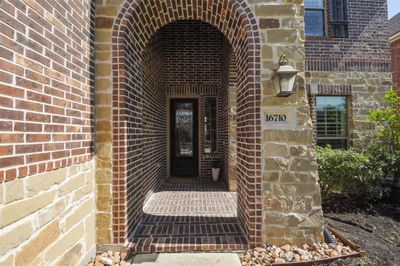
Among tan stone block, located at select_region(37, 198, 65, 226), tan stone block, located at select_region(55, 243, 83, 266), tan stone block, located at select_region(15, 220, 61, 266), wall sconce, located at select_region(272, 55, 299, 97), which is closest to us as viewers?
tan stone block, located at select_region(15, 220, 61, 266)

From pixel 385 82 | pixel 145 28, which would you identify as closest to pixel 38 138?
pixel 145 28

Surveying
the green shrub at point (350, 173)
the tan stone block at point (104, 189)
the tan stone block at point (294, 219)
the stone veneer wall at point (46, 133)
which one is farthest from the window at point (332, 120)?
the stone veneer wall at point (46, 133)

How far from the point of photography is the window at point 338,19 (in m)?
Answer: 6.17

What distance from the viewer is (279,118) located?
3014 mm

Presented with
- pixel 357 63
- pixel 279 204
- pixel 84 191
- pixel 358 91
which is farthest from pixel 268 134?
pixel 357 63

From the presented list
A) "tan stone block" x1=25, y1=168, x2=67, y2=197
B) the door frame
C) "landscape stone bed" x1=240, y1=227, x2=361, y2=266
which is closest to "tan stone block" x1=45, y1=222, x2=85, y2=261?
"tan stone block" x1=25, y1=168, x2=67, y2=197

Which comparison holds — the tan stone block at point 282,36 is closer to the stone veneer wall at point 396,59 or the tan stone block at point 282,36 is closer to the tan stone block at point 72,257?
the tan stone block at point 72,257

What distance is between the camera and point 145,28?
11.5 feet

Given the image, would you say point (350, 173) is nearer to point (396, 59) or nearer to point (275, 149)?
point (275, 149)

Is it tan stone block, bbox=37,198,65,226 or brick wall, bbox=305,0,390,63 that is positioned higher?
brick wall, bbox=305,0,390,63

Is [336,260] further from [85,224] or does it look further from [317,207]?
[85,224]

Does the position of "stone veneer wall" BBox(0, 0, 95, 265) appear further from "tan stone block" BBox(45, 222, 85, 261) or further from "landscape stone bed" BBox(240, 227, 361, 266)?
"landscape stone bed" BBox(240, 227, 361, 266)

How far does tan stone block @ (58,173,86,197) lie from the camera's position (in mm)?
2204

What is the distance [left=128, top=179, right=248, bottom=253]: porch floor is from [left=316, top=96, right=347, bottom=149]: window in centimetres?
310
